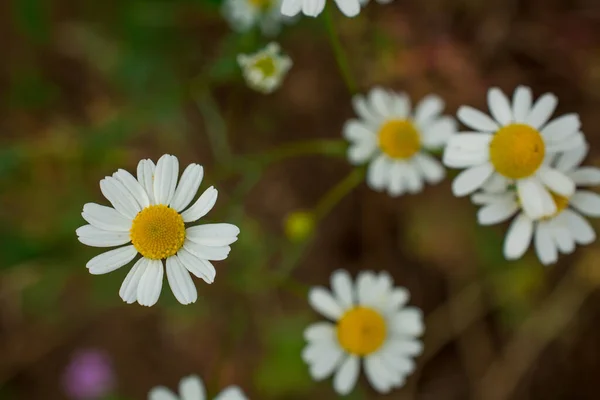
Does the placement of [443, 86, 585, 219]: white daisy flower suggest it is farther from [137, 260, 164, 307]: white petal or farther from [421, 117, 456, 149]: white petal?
[137, 260, 164, 307]: white petal

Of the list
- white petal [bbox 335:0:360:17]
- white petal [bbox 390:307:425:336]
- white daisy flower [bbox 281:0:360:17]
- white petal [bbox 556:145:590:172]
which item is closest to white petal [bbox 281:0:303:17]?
white daisy flower [bbox 281:0:360:17]

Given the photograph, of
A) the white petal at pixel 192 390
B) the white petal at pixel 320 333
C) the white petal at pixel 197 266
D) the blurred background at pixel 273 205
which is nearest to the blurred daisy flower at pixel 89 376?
the blurred background at pixel 273 205

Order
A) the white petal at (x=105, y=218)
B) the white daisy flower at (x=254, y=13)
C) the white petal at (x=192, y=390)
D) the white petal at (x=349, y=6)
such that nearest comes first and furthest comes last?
the white petal at (x=105, y=218)
the white petal at (x=349, y=6)
the white petal at (x=192, y=390)
the white daisy flower at (x=254, y=13)

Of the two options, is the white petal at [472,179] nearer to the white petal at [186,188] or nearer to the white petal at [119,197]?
the white petal at [186,188]

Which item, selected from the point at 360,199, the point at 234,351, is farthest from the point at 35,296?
the point at 360,199

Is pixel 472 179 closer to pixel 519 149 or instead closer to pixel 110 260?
pixel 519 149

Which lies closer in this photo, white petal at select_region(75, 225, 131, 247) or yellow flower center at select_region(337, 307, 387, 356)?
white petal at select_region(75, 225, 131, 247)
